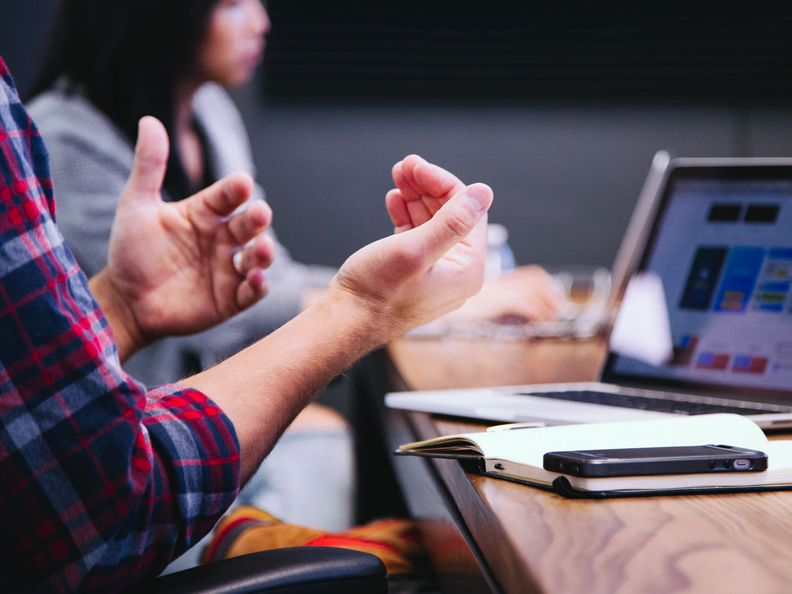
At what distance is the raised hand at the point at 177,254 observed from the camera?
1.08m

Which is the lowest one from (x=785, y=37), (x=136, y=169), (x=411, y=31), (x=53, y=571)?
(x=53, y=571)

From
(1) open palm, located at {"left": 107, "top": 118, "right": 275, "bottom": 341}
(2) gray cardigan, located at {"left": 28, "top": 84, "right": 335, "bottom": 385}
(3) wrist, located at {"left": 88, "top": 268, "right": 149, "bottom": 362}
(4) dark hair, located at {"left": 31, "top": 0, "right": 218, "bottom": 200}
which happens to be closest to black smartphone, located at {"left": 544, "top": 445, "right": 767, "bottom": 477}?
(1) open palm, located at {"left": 107, "top": 118, "right": 275, "bottom": 341}

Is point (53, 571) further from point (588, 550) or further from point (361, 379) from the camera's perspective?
point (361, 379)

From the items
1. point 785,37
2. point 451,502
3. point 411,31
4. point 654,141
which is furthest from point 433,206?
point 785,37

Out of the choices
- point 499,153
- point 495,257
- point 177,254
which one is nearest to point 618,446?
point 177,254

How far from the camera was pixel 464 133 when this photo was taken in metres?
3.18

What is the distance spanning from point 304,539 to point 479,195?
18.3 inches

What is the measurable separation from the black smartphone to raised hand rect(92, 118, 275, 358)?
1.98 ft

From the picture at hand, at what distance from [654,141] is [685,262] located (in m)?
2.31

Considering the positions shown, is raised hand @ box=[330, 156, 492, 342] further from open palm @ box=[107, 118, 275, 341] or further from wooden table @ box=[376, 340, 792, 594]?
open palm @ box=[107, 118, 275, 341]

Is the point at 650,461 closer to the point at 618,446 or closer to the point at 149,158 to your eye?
the point at 618,446

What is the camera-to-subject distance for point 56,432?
0.56m

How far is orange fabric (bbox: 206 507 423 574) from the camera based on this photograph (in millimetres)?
894

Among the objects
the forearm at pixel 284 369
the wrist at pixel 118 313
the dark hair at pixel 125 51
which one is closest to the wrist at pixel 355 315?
the forearm at pixel 284 369
